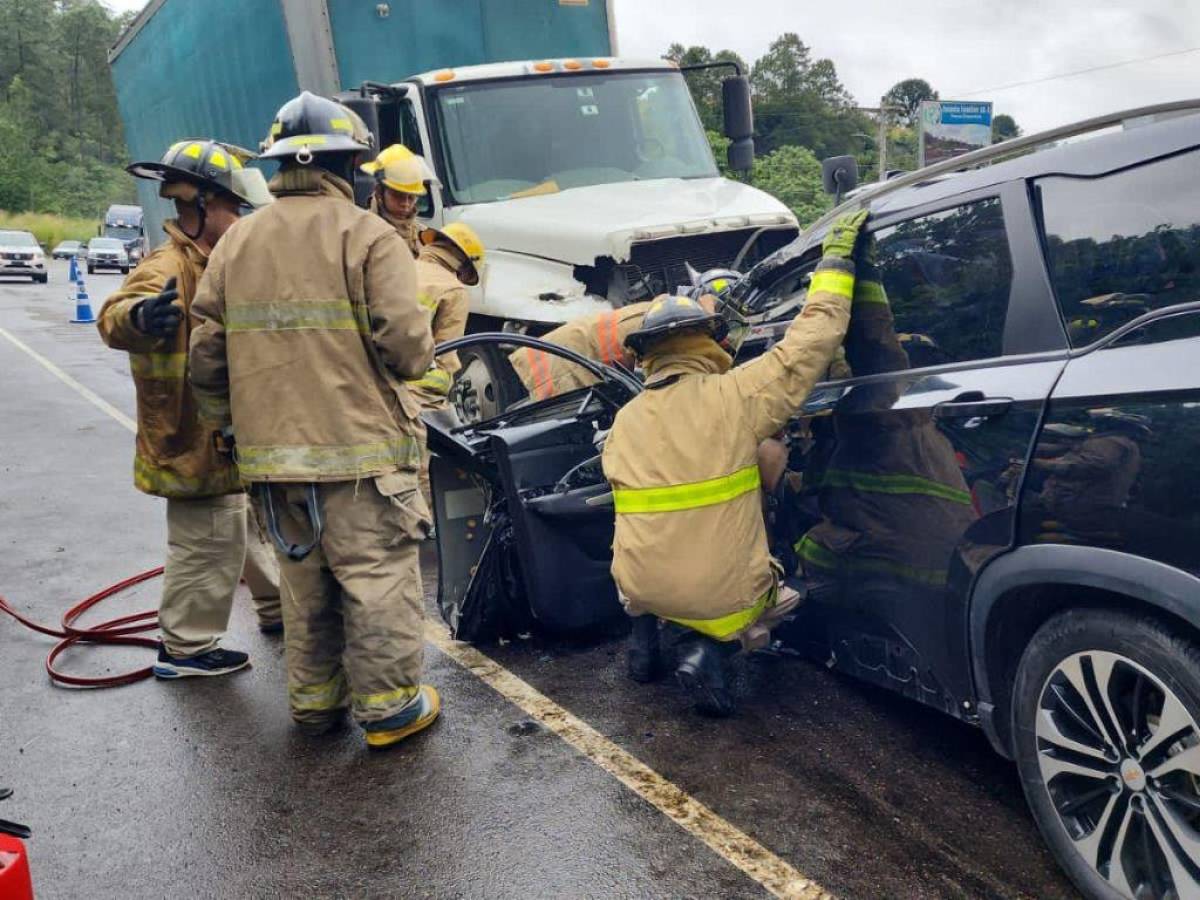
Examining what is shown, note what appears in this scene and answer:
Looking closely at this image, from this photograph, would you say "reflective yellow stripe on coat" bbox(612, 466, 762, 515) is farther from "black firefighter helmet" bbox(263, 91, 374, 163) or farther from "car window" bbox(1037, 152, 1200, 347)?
"black firefighter helmet" bbox(263, 91, 374, 163)

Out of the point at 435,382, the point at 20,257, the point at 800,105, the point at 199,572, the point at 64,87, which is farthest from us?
the point at 64,87

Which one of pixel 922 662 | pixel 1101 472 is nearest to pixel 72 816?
pixel 922 662

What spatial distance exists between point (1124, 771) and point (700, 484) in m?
1.50

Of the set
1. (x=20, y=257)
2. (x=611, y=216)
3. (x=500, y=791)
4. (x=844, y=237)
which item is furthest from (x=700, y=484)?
(x=20, y=257)

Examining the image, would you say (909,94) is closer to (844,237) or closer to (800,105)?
(800,105)

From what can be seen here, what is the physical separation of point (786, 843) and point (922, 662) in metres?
0.63

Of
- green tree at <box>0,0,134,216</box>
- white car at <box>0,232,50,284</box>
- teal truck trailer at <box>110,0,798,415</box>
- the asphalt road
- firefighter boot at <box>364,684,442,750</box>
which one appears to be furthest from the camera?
green tree at <box>0,0,134,216</box>

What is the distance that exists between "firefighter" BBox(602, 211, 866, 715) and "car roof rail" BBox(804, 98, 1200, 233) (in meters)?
0.14

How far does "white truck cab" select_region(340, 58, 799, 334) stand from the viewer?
682 centimetres

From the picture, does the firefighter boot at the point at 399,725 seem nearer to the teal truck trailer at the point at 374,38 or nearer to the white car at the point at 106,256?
the teal truck trailer at the point at 374,38

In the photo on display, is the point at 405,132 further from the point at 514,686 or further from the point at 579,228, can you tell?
the point at 514,686

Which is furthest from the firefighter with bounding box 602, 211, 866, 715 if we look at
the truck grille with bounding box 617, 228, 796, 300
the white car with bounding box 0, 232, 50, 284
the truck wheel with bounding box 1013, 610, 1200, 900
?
the white car with bounding box 0, 232, 50, 284

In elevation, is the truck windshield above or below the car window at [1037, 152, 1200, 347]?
above

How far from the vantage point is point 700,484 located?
358 centimetres
